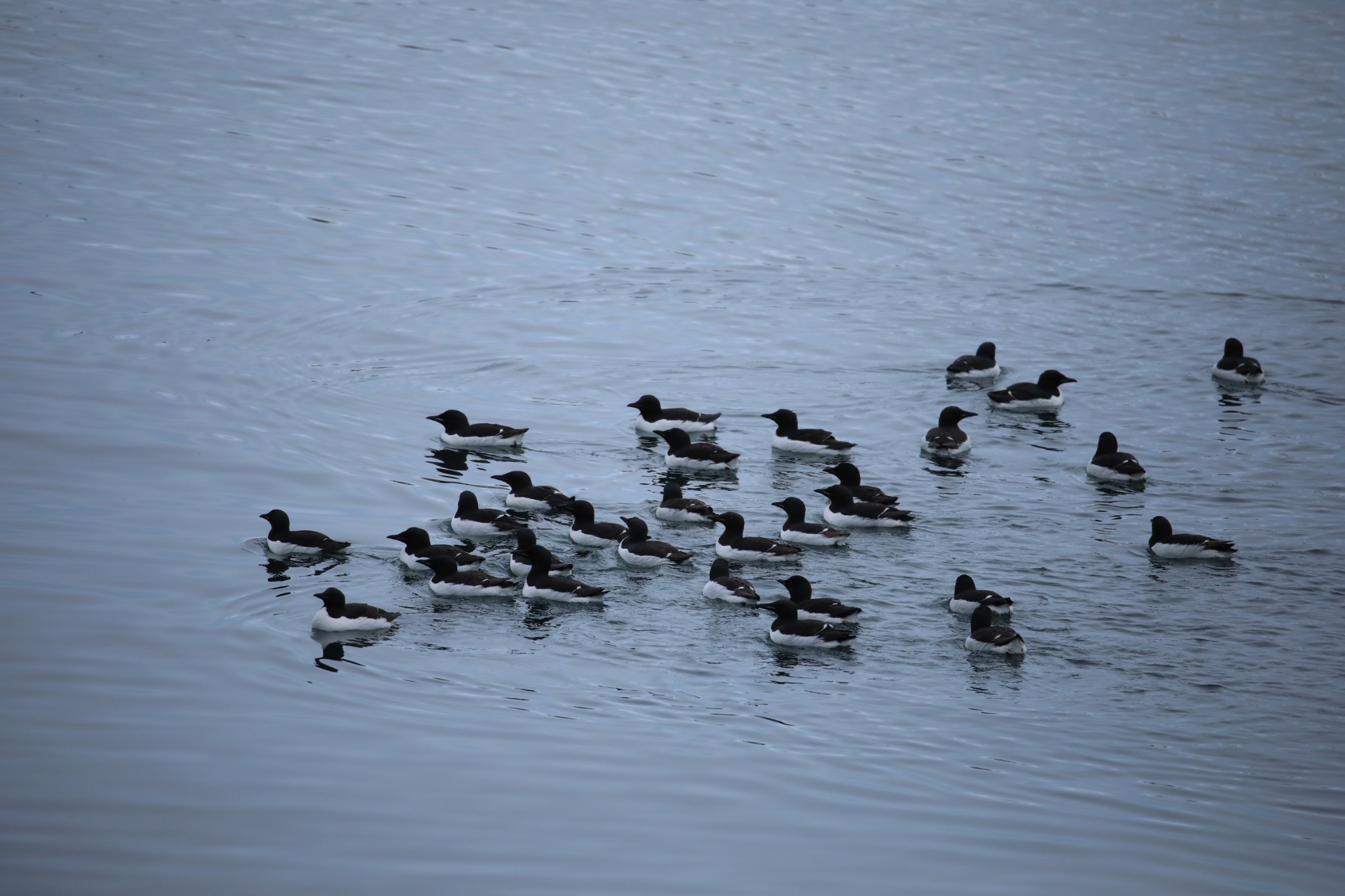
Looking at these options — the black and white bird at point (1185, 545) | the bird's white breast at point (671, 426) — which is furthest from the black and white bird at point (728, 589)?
the bird's white breast at point (671, 426)

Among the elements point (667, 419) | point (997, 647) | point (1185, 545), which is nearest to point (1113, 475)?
point (1185, 545)

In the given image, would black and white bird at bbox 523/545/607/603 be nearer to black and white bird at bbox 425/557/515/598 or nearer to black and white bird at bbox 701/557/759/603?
black and white bird at bbox 425/557/515/598

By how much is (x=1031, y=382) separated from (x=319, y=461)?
12.5m

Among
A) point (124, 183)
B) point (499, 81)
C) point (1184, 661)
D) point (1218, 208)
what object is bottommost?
point (1184, 661)

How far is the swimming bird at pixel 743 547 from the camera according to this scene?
1838cm

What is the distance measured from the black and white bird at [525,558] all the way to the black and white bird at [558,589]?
1.38ft

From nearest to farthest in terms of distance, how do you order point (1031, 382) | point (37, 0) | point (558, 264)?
point (1031, 382) → point (558, 264) → point (37, 0)

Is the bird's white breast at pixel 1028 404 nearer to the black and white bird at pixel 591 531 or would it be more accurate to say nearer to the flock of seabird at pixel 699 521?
the flock of seabird at pixel 699 521

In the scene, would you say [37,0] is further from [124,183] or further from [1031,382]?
[1031,382]

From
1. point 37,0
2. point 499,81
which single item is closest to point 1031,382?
point 499,81

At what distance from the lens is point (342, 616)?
15438mm

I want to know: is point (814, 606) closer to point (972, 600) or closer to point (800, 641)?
point (800, 641)

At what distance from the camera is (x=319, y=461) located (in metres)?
21.1

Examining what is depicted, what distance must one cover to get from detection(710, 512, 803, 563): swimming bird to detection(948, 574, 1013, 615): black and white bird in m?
2.59
